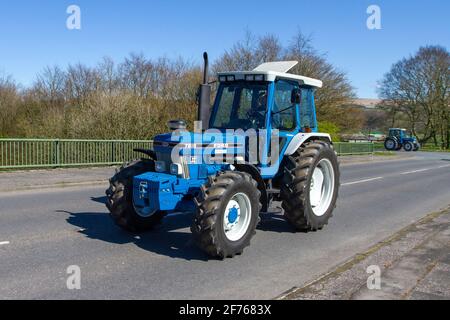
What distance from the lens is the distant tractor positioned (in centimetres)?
5278

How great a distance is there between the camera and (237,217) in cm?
649

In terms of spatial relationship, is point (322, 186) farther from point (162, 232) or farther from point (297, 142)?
point (162, 232)

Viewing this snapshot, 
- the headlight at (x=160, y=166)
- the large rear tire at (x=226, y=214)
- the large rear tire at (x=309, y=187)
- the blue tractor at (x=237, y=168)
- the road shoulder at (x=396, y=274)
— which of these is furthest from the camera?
the large rear tire at (x=309, y=187)

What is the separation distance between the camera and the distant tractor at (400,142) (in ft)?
173

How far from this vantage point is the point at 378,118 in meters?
66.1

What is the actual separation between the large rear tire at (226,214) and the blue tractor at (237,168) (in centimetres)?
1

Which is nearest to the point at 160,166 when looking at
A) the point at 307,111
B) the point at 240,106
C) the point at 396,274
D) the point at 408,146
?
the point at 240,106

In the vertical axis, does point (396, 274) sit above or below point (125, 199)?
below

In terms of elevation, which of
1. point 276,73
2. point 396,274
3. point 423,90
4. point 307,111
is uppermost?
point 423,90

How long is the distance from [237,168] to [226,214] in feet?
3.66

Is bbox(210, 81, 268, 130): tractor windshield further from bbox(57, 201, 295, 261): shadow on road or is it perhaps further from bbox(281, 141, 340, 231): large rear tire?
bbox(57, 201, 295, 261): shadow on road

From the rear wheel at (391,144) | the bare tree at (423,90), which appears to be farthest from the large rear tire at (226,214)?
the bare tree at (423,90)

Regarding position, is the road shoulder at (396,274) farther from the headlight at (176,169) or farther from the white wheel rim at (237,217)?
the headlight at (176,169)

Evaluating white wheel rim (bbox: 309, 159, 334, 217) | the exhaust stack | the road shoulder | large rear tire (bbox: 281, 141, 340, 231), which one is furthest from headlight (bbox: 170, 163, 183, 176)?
white wheel rim (bbox: 309, 159, 334, 217)
